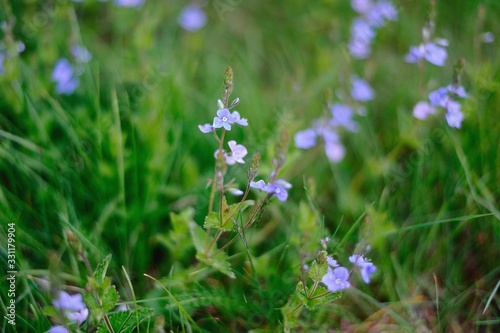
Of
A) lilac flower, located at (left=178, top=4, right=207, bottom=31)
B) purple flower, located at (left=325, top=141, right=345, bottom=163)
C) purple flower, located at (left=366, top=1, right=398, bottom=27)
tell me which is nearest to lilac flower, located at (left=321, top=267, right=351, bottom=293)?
purple flower, located at (left=325, top=141, right=345, bottom=163)

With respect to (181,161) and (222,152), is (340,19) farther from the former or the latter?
(222,152)

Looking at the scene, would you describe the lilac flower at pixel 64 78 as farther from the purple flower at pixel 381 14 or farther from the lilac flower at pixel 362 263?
the purple flower at pixel 381 14

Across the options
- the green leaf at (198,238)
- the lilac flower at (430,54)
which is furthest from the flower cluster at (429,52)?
the green leaf at (198,238)

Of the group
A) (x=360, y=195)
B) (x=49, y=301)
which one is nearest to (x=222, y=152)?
(x=49, y=301)

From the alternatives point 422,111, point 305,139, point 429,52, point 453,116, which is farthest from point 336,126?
point 453,116

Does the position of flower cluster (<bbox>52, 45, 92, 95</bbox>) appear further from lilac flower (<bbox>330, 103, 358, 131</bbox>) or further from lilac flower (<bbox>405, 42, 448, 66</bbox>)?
lilac flower (<bbox>405, 42, 448, 66</bbox>)

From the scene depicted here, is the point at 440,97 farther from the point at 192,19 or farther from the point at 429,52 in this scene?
the point at 192,19

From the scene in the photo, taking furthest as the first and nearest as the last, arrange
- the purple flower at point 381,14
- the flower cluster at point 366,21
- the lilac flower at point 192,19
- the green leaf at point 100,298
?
the lilac flower at point 192,19, the purple flower at point 381,14, the flower cluster at point 366,21, the green leaf at point 100,298
